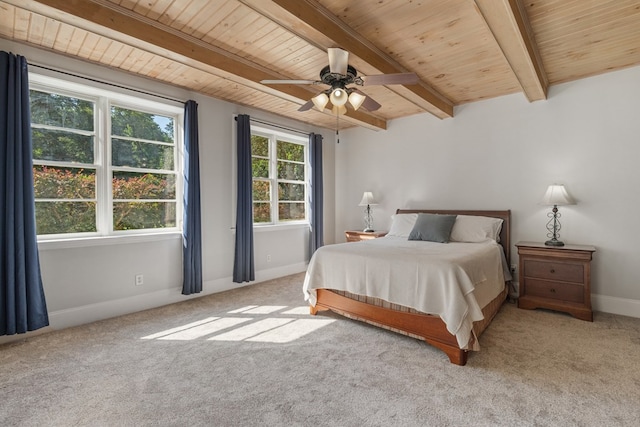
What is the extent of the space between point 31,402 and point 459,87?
15.7 ft

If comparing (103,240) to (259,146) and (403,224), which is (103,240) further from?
(403,224)

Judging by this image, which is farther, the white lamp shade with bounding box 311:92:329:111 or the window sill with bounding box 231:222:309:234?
the window sill with bounding box 231:222:309:234

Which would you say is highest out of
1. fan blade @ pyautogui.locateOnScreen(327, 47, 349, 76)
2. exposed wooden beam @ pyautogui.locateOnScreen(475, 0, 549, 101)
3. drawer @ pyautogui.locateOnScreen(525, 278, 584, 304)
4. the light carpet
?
exposed wooden beam @ pyautogui.locateOnScreen(475, 0, 549, 101)

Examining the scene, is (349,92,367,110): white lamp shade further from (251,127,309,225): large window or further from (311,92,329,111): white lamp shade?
(251,127,309,225): large window

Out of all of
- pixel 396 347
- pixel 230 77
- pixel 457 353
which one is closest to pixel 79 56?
pixel 230 77

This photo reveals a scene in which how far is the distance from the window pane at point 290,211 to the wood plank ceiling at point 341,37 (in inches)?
82.1

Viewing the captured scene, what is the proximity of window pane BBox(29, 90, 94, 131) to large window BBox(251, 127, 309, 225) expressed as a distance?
207 cm

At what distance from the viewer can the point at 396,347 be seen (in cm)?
259

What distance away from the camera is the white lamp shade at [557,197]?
134 inches

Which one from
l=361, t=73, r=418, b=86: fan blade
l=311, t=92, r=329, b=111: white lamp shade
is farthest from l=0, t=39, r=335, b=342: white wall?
l=361, t=73, r=418, b=86: fan blade

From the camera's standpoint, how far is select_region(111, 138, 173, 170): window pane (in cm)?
347

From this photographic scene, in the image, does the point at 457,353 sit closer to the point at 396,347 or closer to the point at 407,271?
the point at 396,347

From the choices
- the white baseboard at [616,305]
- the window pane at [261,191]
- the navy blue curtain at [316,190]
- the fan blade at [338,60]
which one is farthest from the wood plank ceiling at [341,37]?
the white baseboard at [616,305]

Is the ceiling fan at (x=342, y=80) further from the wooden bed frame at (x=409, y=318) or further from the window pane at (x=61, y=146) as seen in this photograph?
the window pane at (x=61, y=146)
